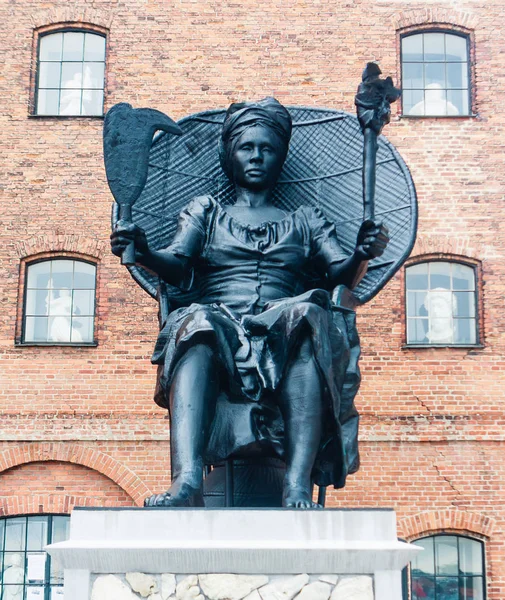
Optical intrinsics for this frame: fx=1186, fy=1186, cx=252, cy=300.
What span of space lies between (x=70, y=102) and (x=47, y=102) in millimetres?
291

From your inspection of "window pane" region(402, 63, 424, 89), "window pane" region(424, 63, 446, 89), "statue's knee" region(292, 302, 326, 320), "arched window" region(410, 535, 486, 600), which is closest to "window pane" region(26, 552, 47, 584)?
"arched window" region(410, 535, 486, 600)

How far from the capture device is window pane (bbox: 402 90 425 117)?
15.0 meters

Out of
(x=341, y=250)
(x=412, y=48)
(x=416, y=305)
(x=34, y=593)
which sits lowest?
(x=34, y=593)

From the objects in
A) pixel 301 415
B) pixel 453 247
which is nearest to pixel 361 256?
pixel 301 415

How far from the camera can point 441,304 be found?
14.4 metres

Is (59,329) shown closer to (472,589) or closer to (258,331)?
(472,589)

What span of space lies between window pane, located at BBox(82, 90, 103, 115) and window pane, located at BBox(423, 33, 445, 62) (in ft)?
13.8

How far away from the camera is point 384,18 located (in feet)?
49.4

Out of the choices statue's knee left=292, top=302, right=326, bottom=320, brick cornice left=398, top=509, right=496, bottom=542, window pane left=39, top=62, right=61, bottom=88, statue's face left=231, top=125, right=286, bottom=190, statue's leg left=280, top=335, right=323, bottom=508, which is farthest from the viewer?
window pane left=39, top=62, right=61, bottom=88

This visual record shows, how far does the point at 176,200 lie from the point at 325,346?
1.80 m

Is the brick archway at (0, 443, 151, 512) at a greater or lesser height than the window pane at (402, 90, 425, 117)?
lesser

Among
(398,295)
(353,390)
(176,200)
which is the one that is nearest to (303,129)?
(176,200)

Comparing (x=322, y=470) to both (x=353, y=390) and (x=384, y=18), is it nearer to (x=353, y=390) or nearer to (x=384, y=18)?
(x=353, y=390)

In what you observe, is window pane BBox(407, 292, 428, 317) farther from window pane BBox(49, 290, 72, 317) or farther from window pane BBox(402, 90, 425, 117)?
window pane BBox(49, 290, 72, 317)
